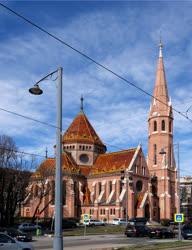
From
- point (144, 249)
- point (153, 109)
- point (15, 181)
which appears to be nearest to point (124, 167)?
point (153, 109)

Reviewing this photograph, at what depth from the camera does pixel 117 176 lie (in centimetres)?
7956

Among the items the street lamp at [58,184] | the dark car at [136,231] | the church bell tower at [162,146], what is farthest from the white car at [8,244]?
the church bell tower at [162,146]

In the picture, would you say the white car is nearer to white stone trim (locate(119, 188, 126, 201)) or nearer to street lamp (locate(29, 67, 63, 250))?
street lamp (locate(29, 67, 63, 250))

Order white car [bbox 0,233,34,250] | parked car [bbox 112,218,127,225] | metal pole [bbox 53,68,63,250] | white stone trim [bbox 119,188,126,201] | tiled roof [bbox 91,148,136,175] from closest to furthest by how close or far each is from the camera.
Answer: metal pole [bbox 53,68,63,250] → white car [bbox 0,233,34,250] → parked car [bbox 112,218,127,225] → white stone trim [bbox 119,188,126,201] → tiled roof [bbox 91,148,136,175]

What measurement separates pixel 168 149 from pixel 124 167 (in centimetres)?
1346

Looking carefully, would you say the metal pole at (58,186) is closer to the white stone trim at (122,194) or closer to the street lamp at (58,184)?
the street lamp at (58,184)

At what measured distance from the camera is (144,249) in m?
23.7

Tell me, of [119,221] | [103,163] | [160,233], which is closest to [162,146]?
[103,163]

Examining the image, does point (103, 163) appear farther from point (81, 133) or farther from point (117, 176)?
point (81, 133)

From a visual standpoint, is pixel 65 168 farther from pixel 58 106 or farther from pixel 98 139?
pixel 58 106

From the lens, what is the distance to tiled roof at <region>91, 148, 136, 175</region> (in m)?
81.1

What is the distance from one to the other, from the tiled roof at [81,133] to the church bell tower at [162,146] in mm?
12521

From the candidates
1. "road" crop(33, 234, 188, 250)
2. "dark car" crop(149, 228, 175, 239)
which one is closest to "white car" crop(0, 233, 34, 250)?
"road" crop(33, 234, 188, 250)

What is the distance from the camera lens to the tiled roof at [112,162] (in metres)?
81.1
